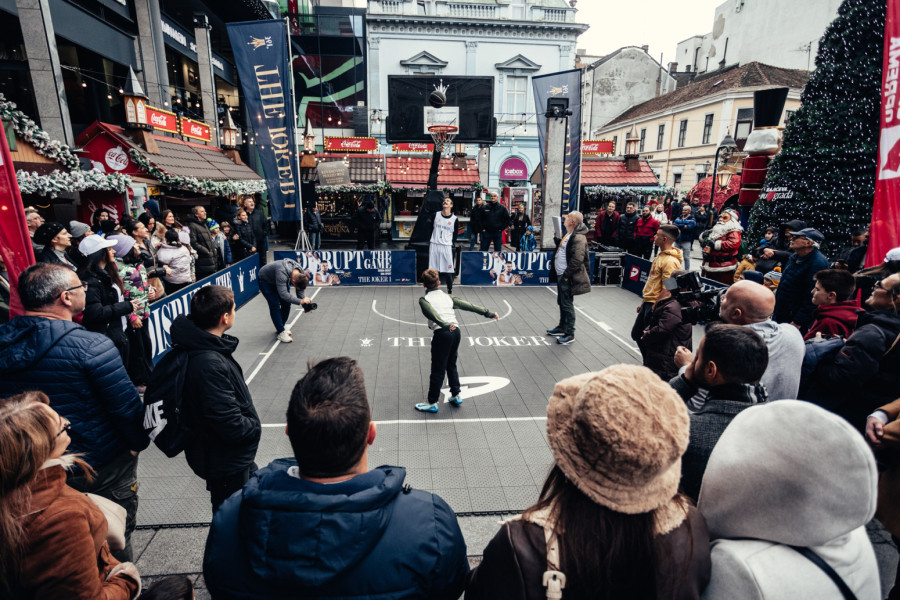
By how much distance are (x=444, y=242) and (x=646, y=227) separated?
716 cm

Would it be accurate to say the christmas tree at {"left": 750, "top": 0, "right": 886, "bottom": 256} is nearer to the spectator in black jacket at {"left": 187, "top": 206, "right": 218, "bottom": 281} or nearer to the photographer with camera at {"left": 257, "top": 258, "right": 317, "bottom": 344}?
the photographer with camera at {"left": 257, "top": 258, "right": 317, "bottom": 344}

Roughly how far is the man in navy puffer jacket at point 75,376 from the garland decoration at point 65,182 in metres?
6.02

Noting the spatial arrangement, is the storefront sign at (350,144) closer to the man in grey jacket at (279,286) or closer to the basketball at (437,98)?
the basketball at (437,98)

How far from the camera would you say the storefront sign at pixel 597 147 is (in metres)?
27.1

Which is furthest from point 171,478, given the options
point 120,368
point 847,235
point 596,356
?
point 847,235

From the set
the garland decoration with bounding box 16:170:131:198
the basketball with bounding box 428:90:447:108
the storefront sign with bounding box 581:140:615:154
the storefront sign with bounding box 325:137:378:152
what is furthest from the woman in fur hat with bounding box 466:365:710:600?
the storefront sign with bounding box 581:140:615:154

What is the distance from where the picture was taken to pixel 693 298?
481 centimetres

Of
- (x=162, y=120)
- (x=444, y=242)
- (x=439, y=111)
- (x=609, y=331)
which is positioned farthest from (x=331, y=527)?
(x=439, y=111)

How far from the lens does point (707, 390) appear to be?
8.98 feet

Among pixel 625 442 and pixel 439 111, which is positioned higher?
pixel 439 111

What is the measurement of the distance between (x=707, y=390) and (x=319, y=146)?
33724 millimetres

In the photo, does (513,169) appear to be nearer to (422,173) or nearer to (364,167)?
(422,173)

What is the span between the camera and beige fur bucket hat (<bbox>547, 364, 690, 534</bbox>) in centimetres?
132

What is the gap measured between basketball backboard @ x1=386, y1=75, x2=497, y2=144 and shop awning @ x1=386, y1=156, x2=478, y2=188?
15.5 feet
